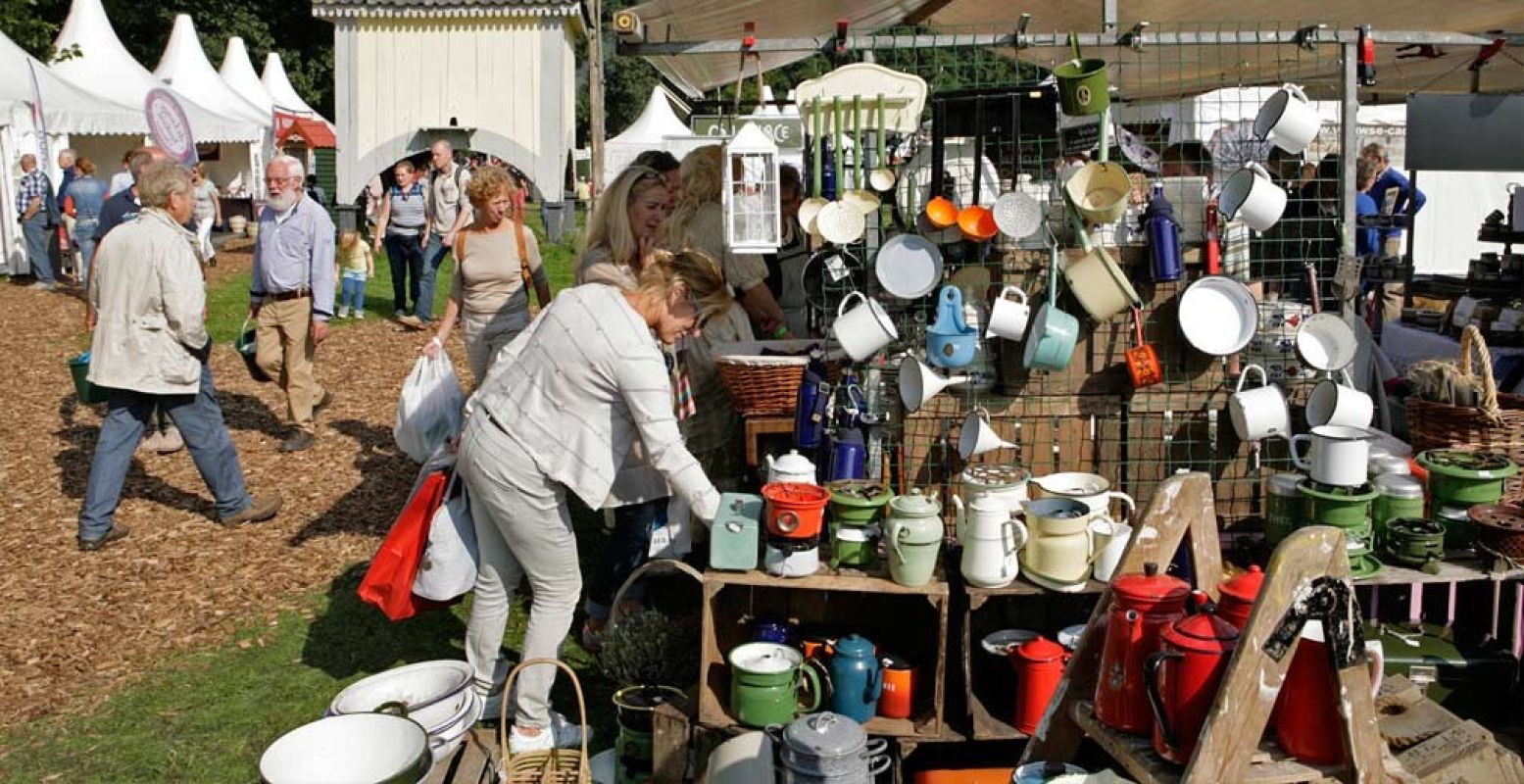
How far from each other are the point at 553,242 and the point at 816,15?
40.9 ft

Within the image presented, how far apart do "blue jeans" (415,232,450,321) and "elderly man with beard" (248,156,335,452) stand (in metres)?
4.20

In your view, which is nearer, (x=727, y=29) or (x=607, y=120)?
(x=727, y=29)

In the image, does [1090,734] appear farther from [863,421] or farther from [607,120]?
[607,120]

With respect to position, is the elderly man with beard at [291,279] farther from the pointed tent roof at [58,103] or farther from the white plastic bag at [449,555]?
the pointed tent roof at [58,103]

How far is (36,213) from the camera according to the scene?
13.9 m

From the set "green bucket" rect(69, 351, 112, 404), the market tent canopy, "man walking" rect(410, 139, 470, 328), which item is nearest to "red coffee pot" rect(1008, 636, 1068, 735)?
the market tent canopy

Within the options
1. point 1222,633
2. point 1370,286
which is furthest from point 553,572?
point 1370,286

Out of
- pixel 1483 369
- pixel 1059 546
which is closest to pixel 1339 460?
pixel 1059 546

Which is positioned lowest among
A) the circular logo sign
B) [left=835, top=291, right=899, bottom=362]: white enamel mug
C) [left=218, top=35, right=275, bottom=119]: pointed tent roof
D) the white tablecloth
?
the white tablecloth

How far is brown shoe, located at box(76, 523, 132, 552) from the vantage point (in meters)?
5.77

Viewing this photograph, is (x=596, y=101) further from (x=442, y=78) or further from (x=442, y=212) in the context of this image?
(x=442, y=78)

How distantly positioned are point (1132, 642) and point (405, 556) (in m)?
2.31

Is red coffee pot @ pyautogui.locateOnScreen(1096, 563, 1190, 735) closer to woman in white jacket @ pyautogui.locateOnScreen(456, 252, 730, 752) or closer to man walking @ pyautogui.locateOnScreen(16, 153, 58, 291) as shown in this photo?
woman in white jacket @ pyautogui.locateOnScreen(456, 252, 730, 752)

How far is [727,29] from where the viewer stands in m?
6.63
